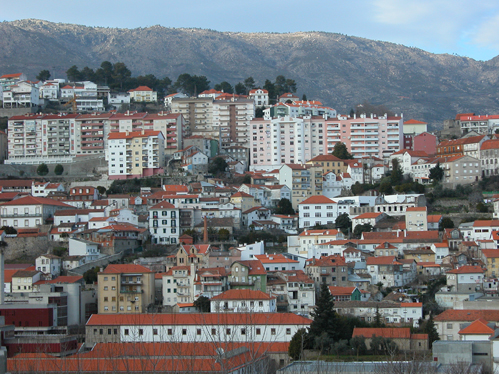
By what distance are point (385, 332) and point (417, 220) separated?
21170 mm

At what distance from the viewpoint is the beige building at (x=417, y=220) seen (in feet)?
207

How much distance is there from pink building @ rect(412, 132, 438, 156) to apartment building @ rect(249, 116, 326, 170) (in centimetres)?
1056

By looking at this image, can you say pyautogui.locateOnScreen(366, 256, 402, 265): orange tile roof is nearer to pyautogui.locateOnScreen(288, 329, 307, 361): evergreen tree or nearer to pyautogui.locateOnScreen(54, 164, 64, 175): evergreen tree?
pyautogui.locateOnScreen(288, 329, 307, 361): evergreen tree

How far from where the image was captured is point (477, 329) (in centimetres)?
4119

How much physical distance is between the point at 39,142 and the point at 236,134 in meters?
22.4

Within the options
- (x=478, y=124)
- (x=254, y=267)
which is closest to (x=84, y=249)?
(x=254, y=267)

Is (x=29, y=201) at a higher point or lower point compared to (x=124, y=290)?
higher

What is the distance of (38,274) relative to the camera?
54.8m

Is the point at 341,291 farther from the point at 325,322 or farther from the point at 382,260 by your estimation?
the point at 325,322

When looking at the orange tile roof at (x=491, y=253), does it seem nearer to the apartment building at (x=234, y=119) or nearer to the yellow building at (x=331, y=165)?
the yellow building at (x=331, y=165)

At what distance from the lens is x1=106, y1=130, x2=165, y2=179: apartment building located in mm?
80562

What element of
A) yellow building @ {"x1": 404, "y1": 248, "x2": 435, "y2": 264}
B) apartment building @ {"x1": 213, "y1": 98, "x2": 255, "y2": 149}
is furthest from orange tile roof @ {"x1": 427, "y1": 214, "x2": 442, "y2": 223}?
apartment building @ {"x1": 213, "y1": 98, "x2": 255, "y2": 149}

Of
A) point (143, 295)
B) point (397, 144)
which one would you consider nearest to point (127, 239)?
point (143, 295)

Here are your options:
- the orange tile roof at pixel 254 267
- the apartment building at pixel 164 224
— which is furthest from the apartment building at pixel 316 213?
the orange tile roof at pixel 254 267
